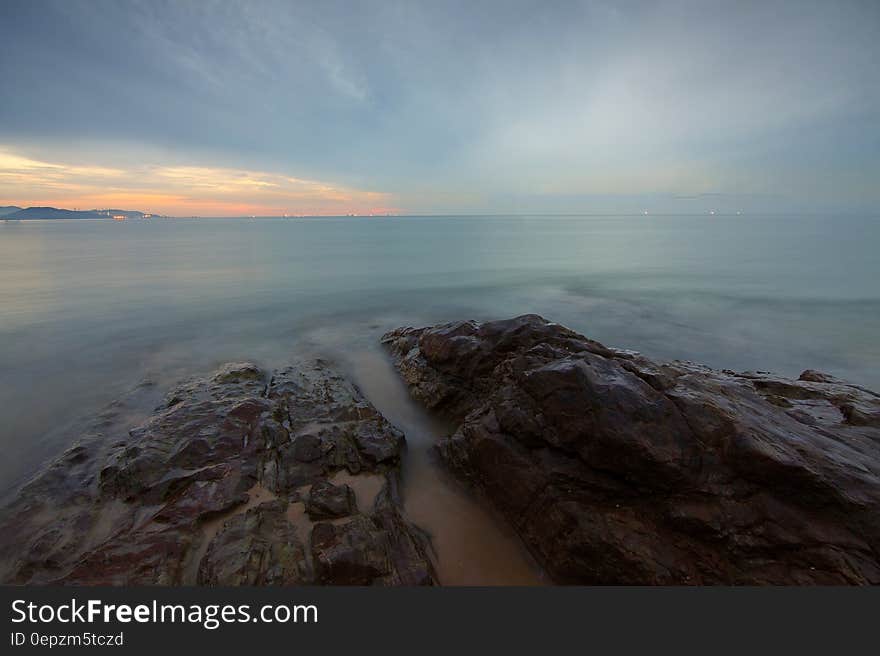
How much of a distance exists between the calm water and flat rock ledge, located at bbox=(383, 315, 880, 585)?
3.08 ft

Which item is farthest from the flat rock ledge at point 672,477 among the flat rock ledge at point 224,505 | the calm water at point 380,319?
the flat rock ledge at point 224,505

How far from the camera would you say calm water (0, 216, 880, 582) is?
26.2 ft

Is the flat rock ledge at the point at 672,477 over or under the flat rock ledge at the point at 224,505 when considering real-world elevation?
over

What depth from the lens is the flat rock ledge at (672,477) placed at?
423cm

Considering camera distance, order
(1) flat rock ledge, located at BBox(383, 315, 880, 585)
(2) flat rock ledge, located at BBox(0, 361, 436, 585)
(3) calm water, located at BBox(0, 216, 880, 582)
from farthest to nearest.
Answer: (3) calm water, located at BBox(0, 216, 880, 582) → (2) flat rock ledge, located at BBox(0, 361, 436, 585) → (1) flat rock ledge, located at BBox(383, 315, 880, 585)

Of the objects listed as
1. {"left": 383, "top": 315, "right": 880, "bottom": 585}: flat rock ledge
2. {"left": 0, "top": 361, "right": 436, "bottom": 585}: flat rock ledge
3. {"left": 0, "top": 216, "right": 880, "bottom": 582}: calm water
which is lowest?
{"left": 0, "top": 216, "right": 880, "bottom": 582}: calm water

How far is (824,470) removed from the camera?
4.50 metres

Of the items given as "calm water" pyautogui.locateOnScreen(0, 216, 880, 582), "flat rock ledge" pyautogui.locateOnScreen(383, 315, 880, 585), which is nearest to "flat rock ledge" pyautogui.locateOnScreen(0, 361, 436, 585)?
"calm water" pyautogui.locateOnScreen(0, 216, 880, 582)

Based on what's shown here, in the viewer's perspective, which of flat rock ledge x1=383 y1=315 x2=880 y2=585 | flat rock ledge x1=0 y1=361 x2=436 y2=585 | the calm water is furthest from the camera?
the calm water

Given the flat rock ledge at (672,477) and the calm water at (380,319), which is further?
the calm water at (380,319)

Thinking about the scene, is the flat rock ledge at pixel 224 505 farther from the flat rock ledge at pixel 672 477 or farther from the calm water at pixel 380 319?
the flat rock ledge at pixel 672 477

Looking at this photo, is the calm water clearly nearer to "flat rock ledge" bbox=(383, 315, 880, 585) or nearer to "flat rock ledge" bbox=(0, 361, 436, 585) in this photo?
"flat rock ledge" bbox=(0, 361, 436, 585)

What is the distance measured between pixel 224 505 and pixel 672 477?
5.88 metres

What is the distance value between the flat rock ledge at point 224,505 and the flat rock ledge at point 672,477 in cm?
170
